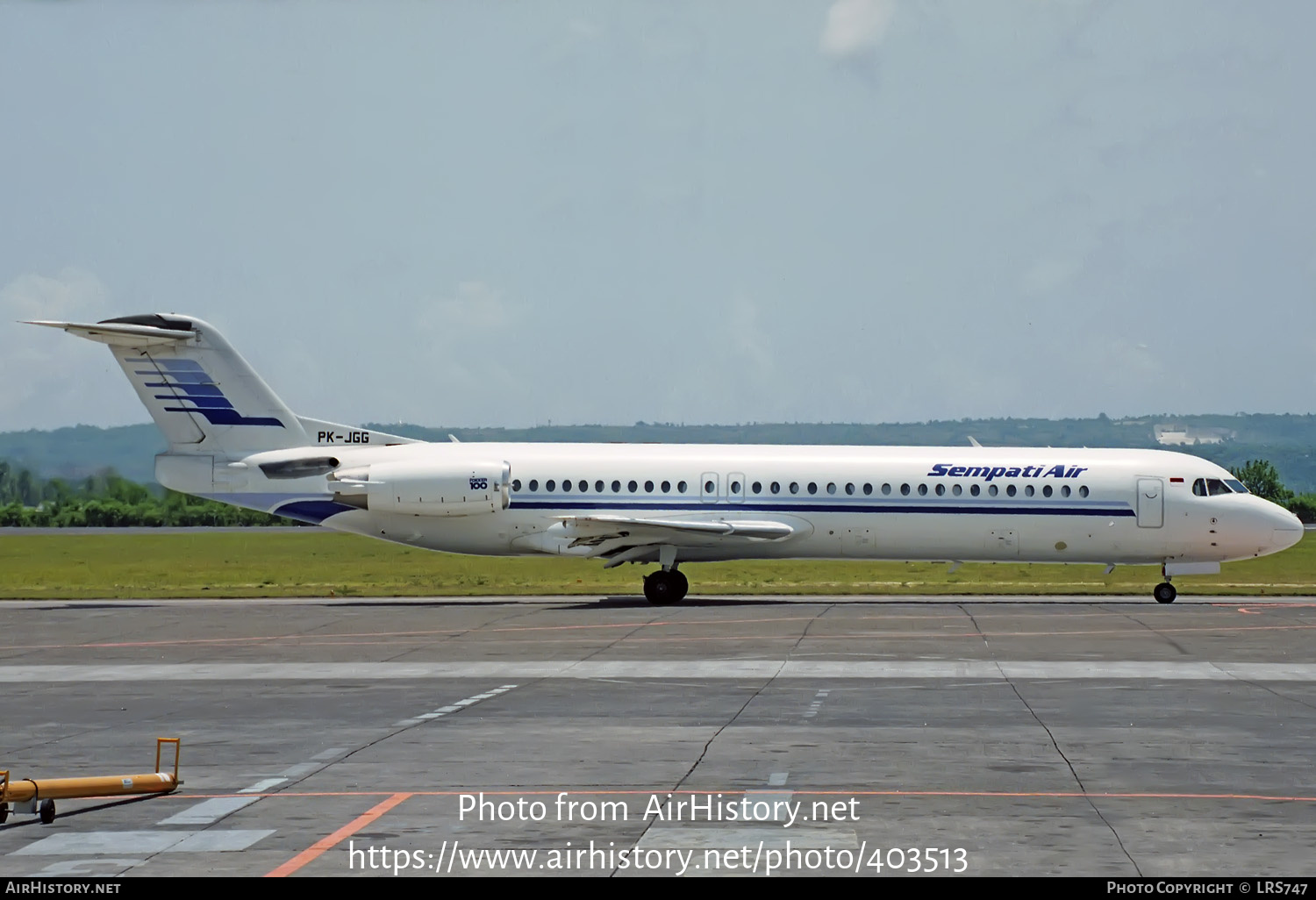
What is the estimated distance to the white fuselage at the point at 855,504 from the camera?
36.4 m

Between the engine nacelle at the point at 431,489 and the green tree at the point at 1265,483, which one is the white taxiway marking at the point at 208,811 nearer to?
the engine nacelle at the point at 431,489

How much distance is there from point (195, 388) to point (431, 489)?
246 inches

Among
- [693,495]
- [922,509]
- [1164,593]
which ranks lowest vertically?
[1164,593]

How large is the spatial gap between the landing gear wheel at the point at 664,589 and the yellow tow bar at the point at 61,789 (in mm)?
24206

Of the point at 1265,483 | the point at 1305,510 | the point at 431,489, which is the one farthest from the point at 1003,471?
the point at 1265,483

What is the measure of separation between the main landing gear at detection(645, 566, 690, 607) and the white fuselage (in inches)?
35.0

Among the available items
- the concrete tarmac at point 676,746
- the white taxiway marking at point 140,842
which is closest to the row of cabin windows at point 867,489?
the concrete tarmac at point 676,746

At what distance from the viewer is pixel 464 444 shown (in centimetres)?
3841

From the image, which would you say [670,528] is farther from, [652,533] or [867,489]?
[867,489]

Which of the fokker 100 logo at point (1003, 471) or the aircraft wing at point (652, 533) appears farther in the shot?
the fokker 100 logo at point (1003, 471)

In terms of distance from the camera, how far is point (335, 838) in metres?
10.6
